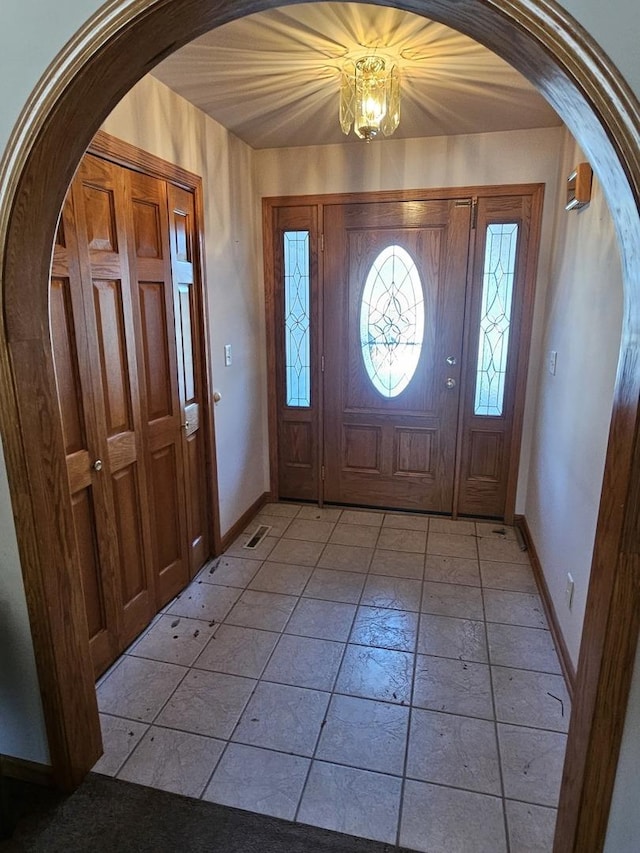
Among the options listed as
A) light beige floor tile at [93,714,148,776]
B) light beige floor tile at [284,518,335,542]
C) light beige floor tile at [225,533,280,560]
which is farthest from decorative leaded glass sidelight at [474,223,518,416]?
light beige floor tile at [93,714,148,776]

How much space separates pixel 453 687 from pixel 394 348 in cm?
211

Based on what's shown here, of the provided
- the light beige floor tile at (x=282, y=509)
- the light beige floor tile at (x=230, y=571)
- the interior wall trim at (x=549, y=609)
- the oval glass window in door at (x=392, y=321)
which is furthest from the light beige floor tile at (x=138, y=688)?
the oval glass window in door at (x=392, y=321)

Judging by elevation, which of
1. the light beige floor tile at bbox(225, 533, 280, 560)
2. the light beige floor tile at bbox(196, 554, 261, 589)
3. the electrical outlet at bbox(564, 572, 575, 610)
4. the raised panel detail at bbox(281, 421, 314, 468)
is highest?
the raised panel detail at bbox(281, 421, 314, 468)

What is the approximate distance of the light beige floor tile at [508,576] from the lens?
9.10 feet

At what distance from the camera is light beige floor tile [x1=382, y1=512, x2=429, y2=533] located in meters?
3.49

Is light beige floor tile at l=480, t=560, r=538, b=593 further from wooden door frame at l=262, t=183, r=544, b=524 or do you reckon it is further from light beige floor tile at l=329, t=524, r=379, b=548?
light beige floor tile at l=329, t=524, r=379, b=548

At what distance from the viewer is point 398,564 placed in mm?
3014

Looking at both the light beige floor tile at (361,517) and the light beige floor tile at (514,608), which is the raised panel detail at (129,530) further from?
the light beige floor tile at (514,608)

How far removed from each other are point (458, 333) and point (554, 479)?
3.87 ft

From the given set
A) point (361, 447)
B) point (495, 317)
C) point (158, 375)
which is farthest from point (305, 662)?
point (495, 317)

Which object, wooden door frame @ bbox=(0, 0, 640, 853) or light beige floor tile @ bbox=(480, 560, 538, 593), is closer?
wooden door frame @ bbox=(0, 0, 640, 853)

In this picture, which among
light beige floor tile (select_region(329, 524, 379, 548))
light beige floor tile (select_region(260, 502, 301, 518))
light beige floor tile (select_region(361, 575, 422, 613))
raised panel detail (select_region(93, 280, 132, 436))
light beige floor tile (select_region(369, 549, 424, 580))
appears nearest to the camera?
raised panel detail (select_region(93, 280, 132, 436))

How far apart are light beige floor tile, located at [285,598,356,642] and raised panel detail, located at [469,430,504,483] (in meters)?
1.42

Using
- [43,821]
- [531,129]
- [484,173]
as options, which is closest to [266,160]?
[484,173]
